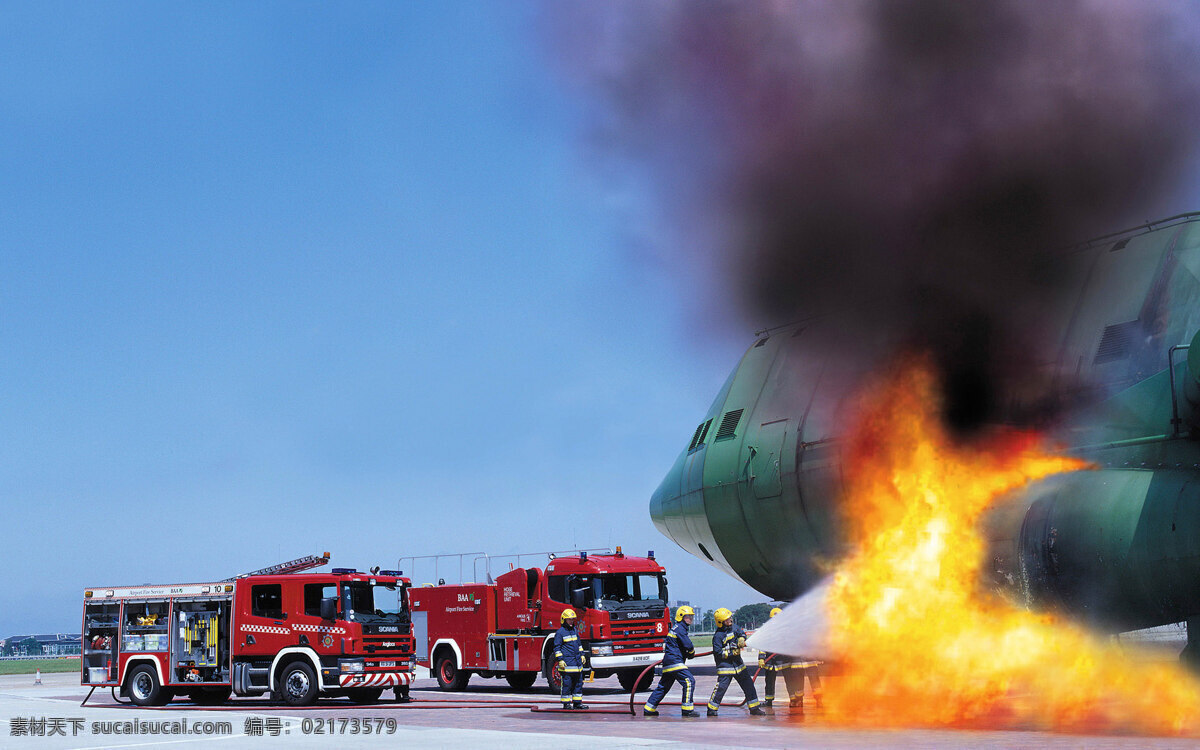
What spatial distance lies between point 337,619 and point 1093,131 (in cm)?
1648

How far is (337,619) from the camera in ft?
77.3

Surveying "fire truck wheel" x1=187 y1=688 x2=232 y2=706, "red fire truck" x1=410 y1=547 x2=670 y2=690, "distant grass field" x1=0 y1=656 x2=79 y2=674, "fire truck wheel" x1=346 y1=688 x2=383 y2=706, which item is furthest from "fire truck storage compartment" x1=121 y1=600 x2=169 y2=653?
"distant grass field" x1=0 y1=656 x2=79 y2=674

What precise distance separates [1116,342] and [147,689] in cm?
2024

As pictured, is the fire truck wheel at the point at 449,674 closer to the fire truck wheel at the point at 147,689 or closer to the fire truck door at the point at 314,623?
the fire truck door at the point at 314,623

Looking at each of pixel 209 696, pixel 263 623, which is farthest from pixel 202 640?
pixel 209 696

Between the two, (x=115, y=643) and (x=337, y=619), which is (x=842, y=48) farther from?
(x=115, y=643)

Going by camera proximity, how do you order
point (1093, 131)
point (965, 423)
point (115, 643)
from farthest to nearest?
1. point (115, 643)
2. point (965, 423)
3. point (1093, 131)

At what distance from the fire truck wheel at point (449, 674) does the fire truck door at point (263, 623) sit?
6.88 metres

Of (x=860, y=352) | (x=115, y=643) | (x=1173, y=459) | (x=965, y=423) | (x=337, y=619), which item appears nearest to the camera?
(x=1173, y=459)

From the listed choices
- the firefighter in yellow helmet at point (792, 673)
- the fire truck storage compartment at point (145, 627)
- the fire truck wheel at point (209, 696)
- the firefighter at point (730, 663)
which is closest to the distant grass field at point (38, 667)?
the fire truck wheel at point (209, 696)

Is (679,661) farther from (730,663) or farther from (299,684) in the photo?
(299,684)

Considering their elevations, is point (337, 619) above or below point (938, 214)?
below

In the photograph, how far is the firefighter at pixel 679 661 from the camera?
61.0 ft

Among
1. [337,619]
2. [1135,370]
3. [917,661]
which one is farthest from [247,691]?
[1135,370]
